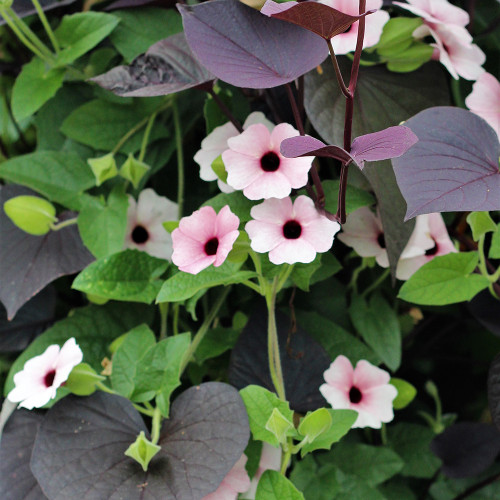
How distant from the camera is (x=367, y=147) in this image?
0.32 metres

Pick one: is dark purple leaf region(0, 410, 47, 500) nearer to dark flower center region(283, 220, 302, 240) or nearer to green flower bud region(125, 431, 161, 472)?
green flower bud region(125, 431, 161, 472)

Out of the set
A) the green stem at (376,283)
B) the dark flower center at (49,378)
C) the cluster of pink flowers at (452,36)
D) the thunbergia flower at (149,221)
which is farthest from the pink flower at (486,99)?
the dark flower center at (49,378)

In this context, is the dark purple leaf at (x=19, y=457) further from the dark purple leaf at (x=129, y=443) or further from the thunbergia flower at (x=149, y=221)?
the thunbergia flower at (x=149, y=221)

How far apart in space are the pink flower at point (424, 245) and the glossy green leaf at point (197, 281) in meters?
0.12

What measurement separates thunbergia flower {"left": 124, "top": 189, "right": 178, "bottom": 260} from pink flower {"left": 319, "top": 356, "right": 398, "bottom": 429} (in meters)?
0.17

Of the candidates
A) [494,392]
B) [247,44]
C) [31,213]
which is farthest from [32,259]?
[494,392]

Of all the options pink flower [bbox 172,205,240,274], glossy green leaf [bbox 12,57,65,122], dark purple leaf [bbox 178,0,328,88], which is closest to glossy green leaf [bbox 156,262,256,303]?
pink flower [bbox 172,205,240,274]

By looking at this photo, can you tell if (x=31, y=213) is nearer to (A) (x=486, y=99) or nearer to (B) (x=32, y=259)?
(B) (x=32, y=259)

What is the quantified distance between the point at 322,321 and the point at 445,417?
188mm

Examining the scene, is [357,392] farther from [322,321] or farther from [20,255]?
[20,255]

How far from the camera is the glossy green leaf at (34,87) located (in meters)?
0.52

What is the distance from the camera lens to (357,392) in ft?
1.51

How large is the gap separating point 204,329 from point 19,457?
6.5 inches

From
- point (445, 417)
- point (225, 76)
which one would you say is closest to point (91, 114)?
point (225, 76)
